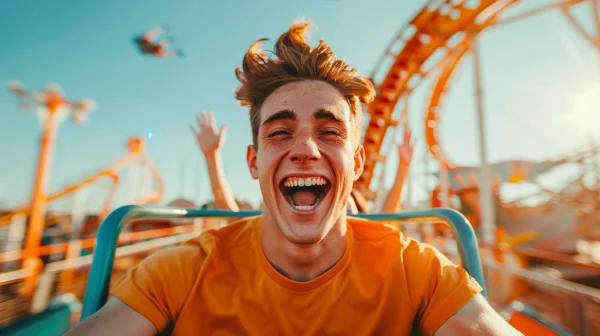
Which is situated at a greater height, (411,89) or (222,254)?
(411,89)

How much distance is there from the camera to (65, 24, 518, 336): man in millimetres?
1021

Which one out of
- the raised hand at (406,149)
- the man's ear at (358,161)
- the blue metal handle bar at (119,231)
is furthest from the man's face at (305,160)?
the raised hand at (406,149)

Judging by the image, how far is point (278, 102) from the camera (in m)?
1.25

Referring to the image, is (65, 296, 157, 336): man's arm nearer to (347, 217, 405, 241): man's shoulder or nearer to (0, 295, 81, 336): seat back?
(0, 295, 81, 336): seat back

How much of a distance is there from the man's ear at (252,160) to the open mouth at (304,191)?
8.3 inches

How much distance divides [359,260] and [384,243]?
0.12 metres

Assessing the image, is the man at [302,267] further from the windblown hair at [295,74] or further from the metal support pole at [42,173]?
the metal support pole at [42,173]

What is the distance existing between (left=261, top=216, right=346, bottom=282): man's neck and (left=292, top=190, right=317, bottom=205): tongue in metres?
0.13

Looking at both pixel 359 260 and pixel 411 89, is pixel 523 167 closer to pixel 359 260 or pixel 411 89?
pixel 411 89

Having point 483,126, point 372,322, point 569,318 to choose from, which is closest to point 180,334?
point 372,322

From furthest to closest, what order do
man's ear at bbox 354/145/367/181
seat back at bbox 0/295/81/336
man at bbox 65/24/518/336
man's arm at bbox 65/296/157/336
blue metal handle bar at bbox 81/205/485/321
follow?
1. man's ear at bbox 354/145/367/181
2. seat back at bbox 0/295/81/336
3. blue metal handle bar at bbox 81/205/485/321
4. man at bbox 65/24/518/336
5. man's arm at bbox 65/296/157/336

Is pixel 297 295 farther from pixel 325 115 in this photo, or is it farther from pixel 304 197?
pixel 325 115

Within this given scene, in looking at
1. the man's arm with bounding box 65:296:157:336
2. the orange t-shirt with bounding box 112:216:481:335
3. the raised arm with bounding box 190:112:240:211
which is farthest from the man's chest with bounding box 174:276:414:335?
Result: the raised arm with bounding box 190:112:240:211

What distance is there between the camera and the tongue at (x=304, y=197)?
1268mm
